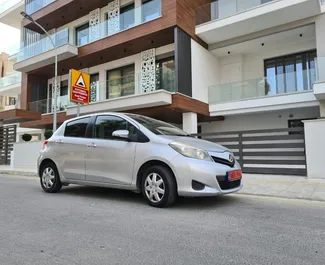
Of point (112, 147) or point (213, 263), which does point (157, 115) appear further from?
point (213, 263)

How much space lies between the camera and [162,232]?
393cm

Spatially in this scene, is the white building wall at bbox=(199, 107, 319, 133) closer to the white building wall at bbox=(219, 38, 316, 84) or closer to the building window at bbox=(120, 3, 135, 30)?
the white building wall at bbox=(219, 38, 316, 84)

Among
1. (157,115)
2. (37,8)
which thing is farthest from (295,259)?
(37,8)

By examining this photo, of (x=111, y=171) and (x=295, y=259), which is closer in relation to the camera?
(x=295, y=259)

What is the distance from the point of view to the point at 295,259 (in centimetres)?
307

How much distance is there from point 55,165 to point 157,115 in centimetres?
1003

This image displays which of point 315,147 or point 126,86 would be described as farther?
point 126,86

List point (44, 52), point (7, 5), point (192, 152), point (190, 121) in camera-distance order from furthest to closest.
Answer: point (7, 5), point (44, 52), point (190, 121), point (192, 152)

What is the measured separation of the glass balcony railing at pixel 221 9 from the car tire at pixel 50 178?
12068 millimetres

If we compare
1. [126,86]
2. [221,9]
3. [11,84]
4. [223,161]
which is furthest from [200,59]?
[11,84]

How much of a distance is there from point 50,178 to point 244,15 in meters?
12.1

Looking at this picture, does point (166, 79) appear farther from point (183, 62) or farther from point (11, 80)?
point (11, 80)

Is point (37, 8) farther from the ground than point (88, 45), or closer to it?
farther from the ground

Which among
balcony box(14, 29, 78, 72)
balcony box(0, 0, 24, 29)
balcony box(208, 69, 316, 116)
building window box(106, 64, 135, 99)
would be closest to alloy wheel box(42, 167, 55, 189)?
building window box(106, 64, 135, 99)
